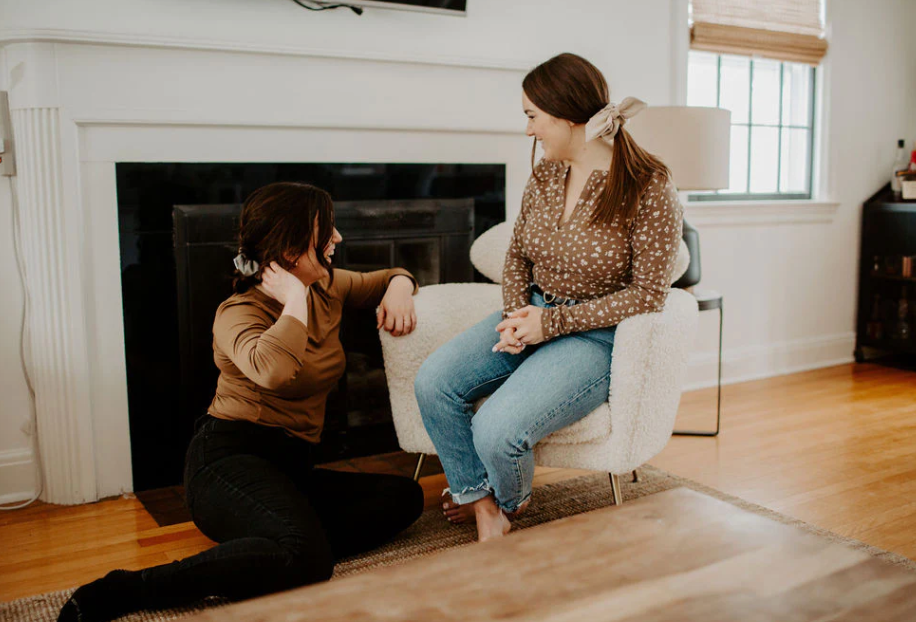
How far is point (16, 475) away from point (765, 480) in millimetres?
2075

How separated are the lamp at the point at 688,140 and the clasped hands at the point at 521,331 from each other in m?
1.01

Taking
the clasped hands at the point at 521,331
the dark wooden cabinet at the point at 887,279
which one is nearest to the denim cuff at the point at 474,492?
the clasped hands at the point at 521,331

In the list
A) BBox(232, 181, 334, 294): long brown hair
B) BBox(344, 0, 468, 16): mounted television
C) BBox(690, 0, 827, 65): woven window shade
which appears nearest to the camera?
BBox(232, 181, 334, 294): long brown hair

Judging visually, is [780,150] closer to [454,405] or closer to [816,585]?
[454,405]

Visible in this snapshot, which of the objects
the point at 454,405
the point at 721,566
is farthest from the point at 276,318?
the point at 721,566

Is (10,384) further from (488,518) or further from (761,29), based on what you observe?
(761,29)

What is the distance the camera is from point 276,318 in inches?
72.3

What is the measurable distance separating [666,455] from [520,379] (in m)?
1.05

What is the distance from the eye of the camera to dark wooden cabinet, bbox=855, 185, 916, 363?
12.5ft

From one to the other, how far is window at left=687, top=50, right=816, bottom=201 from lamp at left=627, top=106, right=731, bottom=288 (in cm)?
81

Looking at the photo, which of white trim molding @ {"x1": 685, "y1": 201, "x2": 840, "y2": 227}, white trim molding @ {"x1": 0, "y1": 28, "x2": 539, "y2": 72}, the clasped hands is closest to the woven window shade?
white trim molding @ {"x1": 685, "y1": 201, "x2": 840, "y2": 227}

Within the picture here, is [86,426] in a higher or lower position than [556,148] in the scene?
lower

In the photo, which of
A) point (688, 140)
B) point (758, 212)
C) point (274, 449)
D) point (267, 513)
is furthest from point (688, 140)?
point (267, 513)

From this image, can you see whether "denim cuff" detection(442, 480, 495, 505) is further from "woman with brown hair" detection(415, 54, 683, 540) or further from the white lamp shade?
the white lamp shade
